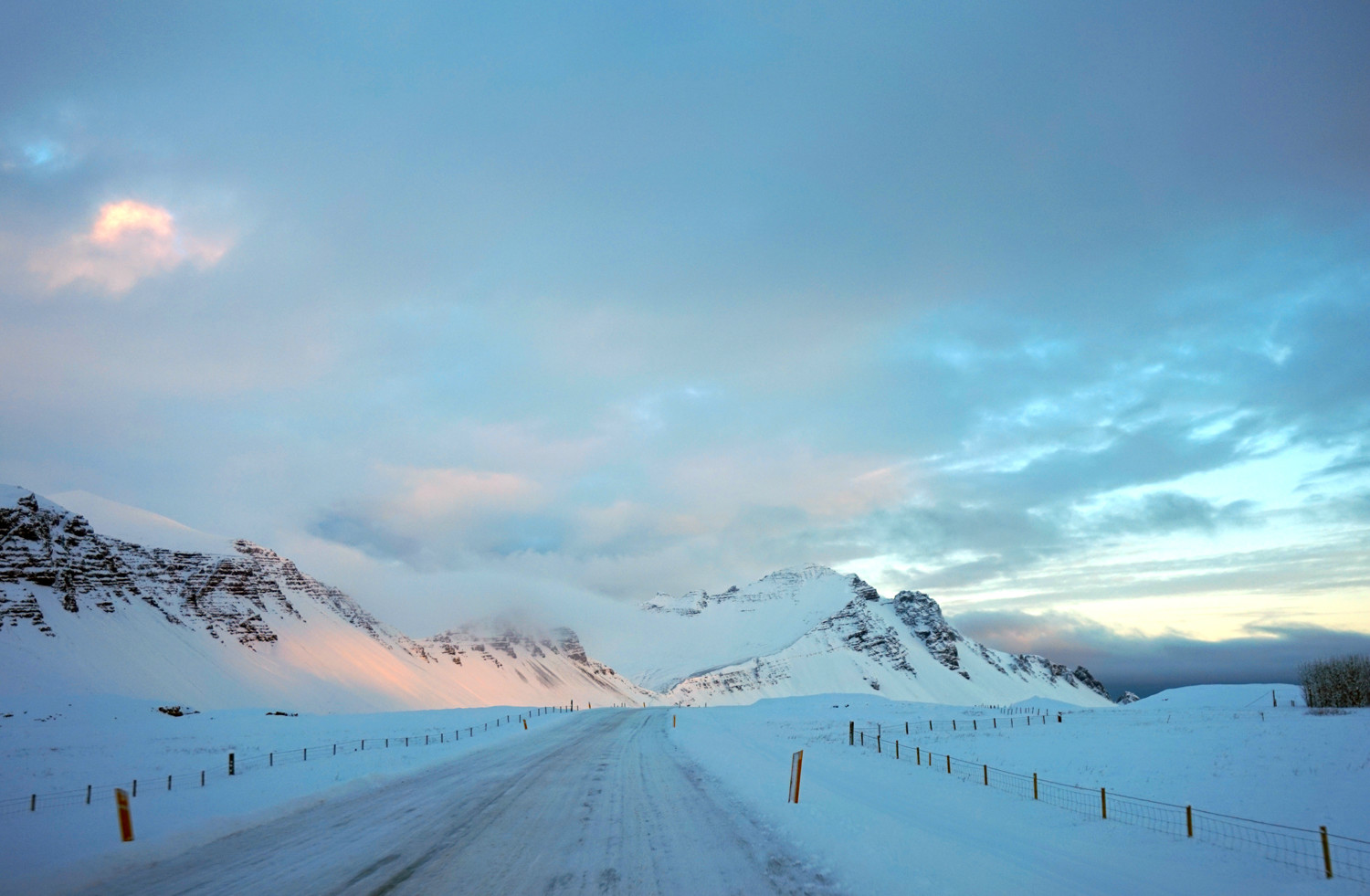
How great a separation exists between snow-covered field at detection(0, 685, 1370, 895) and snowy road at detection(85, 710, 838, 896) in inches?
3.8

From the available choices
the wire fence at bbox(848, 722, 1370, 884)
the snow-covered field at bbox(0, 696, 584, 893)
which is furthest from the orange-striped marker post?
the snow-covered field at bbox(0, 696, 584, 893)

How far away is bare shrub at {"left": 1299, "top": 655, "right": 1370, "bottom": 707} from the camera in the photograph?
2115 inches

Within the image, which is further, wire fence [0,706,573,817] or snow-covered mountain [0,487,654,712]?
snow-covered mountain [0,487,654,712]

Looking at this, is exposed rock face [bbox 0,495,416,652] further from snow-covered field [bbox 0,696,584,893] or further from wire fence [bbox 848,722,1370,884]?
wire fence [bbox 848,722,1370,884]

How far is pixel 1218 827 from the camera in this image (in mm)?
21078

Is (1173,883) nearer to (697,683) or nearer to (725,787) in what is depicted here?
(725,787)

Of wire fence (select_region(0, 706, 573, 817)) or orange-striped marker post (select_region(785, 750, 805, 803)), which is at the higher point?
orange-striped marker post (select_region(785, 750, 805, 803))

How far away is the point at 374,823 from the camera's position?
15164 mm

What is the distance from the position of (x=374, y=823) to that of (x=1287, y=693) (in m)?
88.9

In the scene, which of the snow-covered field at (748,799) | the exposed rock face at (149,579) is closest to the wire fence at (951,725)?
the snow-covered field at (748,799)

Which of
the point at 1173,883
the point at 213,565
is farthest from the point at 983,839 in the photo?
the point at 213,565

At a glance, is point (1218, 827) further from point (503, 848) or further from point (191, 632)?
point (191, 632)

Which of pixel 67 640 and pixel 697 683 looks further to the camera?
pixel 697 683

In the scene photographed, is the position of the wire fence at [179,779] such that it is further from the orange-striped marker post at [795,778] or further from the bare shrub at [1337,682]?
the bare shrub at [1337,682]
